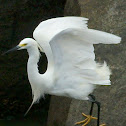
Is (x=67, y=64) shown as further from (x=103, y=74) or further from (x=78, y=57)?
(x=103, y=74)

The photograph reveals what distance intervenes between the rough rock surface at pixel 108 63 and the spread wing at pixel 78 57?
1.02ft

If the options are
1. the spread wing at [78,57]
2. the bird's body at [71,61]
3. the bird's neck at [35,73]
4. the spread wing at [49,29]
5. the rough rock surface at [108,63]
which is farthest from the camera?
the rough rock surface at [108,63]

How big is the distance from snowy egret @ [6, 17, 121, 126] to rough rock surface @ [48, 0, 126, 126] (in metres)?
0.18

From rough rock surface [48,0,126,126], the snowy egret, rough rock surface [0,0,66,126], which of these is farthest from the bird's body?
rough rock surface [0,0,66,126]

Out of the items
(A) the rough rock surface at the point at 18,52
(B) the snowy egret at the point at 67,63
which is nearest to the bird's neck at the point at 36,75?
(B) the snowy egret at the point at 67,63

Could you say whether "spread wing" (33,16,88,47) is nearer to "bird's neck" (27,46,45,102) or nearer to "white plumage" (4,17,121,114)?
"white plumage" (4,17,121,114)

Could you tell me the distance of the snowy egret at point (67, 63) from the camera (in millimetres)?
3230

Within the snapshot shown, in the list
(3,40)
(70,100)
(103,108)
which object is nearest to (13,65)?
(3,40)

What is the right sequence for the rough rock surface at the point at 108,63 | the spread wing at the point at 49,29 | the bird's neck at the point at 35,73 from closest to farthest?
the bird's neck at the point at 35,73
the spread wing at the point at 49,29
the rough rock surface at the point at 108,63

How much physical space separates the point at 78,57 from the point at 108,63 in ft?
2.39

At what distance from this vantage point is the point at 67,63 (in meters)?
3.38

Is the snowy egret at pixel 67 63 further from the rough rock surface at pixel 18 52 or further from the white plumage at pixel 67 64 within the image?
the rough rock surface at pixel 18 52

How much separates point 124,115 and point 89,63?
2.31 ft

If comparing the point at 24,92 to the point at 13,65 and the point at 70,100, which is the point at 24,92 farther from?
the point at 70,100
